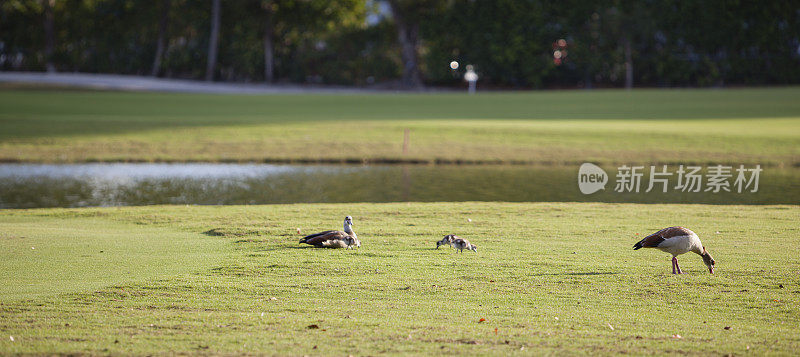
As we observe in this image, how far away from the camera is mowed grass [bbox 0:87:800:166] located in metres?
26.6

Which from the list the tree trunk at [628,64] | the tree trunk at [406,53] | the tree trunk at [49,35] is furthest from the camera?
the tree trunk at [406,53]

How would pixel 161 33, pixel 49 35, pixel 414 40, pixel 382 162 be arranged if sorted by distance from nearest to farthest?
1. pixel 382 162
2. pixel 49 35
3. pixel 161 33
4. pixel 414 40

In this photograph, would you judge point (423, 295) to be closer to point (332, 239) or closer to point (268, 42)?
point (332, 239)

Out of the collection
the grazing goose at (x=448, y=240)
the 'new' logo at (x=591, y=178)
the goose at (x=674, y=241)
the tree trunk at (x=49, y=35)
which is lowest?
the 'new' logo at (x=591, y=178)

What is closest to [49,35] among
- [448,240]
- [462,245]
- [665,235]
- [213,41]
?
[213,41]

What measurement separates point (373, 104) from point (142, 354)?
39572 millimetres

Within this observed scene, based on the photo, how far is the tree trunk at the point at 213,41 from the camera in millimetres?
66438

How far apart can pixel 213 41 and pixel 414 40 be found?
15.9 m

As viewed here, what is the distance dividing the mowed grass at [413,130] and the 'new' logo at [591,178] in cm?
115

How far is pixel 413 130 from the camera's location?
31.1 meters

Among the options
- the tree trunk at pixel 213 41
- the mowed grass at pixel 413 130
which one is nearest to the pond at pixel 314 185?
the mowed grass at pixel 413 130

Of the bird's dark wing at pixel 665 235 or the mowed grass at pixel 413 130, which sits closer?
the bird's dark wing at pixel 665 235

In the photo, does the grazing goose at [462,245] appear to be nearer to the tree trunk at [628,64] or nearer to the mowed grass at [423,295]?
the mowed grass at [423,295]

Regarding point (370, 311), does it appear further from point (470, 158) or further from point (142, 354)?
point (470, 158)
